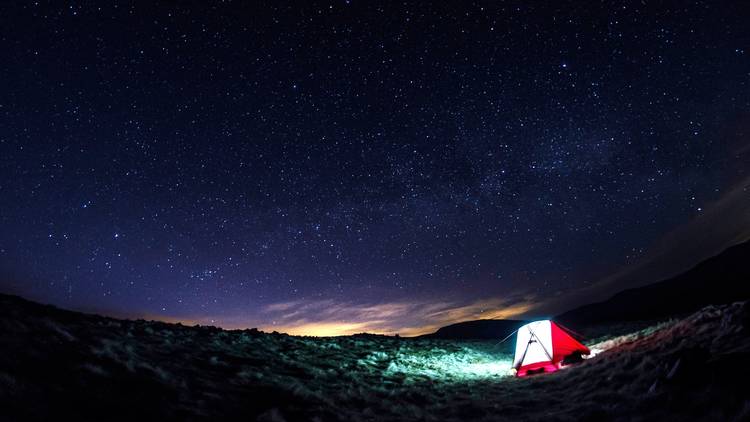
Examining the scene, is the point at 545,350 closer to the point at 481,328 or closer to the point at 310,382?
the point at 310,382

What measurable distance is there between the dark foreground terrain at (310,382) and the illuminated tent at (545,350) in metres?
1.03

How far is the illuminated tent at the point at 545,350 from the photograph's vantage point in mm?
13375

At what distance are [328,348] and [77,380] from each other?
12.7 meters

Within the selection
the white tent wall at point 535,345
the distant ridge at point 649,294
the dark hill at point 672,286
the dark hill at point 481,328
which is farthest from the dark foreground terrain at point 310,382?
the dark hill at point 672,286

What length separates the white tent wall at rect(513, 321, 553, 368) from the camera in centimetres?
1384

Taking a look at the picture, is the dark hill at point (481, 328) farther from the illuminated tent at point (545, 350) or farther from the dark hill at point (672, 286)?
the illuminated tent at point (545, 350)

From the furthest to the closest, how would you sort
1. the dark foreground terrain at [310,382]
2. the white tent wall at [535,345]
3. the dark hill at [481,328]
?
the dark hill at [481,328] < the white tent wall at [535,345] < the dark foreground terrain at [310,382]

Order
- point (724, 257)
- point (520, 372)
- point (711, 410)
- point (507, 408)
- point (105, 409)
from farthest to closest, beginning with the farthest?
point (724, 257), point (520, 372), point (507, 408), point (105, 409), point (711, 410)

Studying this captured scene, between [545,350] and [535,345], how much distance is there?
503 millimetres

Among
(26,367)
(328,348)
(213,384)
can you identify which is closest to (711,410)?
(213,384)

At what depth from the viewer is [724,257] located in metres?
96.0

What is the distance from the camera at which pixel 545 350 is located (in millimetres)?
13867

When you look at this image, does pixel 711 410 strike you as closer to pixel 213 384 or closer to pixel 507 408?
pixel 507 408

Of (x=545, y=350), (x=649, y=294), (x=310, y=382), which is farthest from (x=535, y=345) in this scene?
(x=649, y=294)
